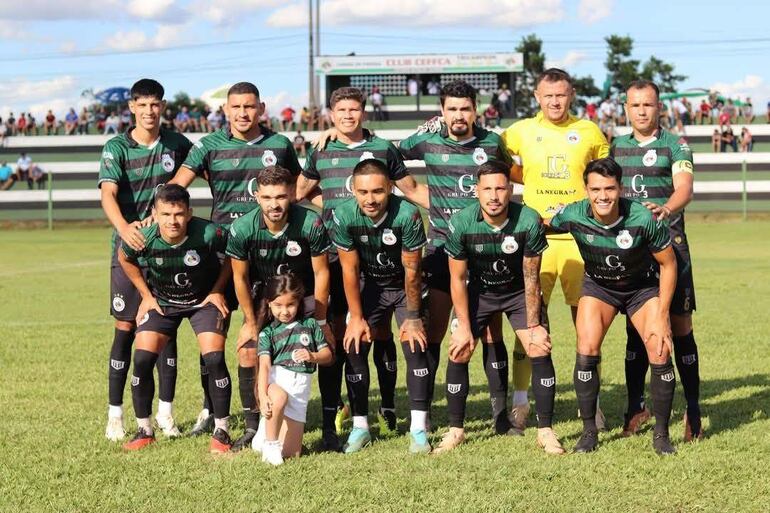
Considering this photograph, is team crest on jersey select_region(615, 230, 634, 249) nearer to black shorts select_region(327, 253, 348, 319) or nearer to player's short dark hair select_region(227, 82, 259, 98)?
black shorts select_region(327, 253, 348, 319)

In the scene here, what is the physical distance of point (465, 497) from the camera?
546 cm

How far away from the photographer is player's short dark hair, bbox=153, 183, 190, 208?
6672 millimetres

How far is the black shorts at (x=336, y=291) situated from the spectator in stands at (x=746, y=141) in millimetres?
36734

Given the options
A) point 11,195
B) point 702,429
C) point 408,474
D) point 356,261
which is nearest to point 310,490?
point 408,474

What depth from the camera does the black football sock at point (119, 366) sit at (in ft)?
23.8

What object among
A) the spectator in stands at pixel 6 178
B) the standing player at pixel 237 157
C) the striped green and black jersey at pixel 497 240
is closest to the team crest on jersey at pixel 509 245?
the striped green and black jersey at pixel 497 240

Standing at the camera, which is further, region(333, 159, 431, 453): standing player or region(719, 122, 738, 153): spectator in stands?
region(719, 122, 738, 153): spectator in stands

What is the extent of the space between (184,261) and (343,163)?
1.28 m

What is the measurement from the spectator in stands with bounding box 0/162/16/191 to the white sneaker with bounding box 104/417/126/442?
35.7m

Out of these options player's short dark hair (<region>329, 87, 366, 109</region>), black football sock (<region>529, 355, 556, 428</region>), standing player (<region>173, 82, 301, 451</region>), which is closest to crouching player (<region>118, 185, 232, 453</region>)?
standing player (<region>173, 82, 301, 451</region>)

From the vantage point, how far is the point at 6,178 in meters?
40.5

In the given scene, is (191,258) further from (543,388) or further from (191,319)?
(543,388)

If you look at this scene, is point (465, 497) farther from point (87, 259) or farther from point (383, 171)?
point (87, 259)

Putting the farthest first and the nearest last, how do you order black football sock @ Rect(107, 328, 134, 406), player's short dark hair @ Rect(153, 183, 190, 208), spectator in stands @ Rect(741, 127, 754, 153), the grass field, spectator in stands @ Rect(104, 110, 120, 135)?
spectator in stands @ Rect(104, 110, 120, 135)
spectator in stands @ Rect(741, 127, 754, 153)
black football sock @ Rect(107, 328, 134, 406)
player's short dark hair @ Rect(153, 183, 190, 208)
the grass field
